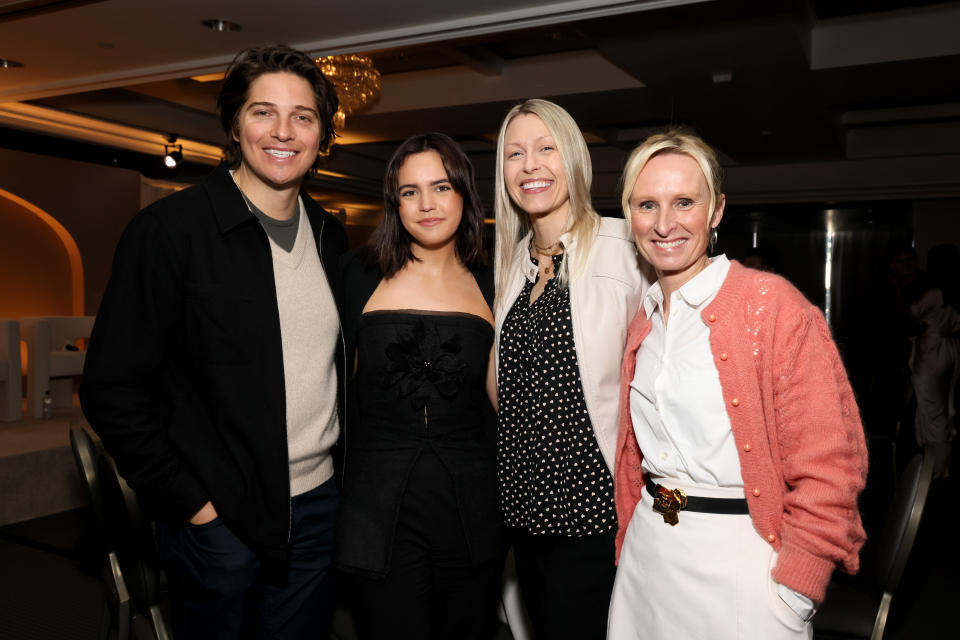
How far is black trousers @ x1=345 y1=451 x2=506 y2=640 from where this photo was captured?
1.80m

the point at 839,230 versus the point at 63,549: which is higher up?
the point at 839,230

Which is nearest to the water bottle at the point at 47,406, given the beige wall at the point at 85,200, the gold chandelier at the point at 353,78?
the beige wall at the point at 85,200

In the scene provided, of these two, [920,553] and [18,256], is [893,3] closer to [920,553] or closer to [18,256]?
[920,553]

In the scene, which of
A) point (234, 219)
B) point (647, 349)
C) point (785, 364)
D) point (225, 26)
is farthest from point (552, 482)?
point (225, 26)

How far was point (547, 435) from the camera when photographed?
185 cm

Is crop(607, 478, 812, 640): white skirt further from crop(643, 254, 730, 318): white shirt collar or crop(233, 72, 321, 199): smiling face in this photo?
crop(233, 72, 321, 199): smiling face

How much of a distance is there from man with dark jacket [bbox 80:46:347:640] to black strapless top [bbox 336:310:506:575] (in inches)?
4.0

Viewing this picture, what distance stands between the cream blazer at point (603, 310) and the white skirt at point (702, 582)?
29 centimetres

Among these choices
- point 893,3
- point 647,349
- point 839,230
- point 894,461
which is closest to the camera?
point 647,349

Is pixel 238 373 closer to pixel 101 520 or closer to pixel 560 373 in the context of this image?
pixel 560 373

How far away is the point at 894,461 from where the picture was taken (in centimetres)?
601

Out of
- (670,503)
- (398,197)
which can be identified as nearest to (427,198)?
(398,197)

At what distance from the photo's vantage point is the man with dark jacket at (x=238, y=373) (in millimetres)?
1614

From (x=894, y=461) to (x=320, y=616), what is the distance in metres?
5.60
